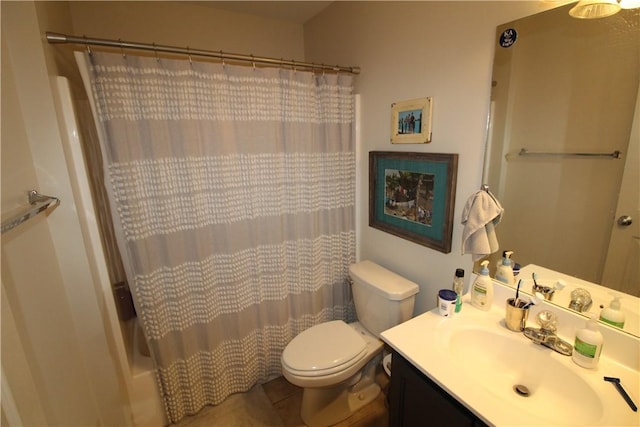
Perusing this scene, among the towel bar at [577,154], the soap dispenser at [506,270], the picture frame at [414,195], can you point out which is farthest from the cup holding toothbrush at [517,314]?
the towel bar at [577,154]

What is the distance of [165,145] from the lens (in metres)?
1.36

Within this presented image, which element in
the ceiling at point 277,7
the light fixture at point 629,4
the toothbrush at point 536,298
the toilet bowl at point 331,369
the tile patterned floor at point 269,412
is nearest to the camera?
the light fixture at point 629,4

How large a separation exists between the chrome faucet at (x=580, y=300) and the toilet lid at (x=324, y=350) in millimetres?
919

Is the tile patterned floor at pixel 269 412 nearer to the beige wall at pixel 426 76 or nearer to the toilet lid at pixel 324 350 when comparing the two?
the toilet lid at pixel 324 350

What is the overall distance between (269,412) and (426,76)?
207 cm

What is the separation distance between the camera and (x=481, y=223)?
119 centimetres

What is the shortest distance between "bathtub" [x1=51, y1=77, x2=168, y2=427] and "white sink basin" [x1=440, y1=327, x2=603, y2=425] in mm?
1536

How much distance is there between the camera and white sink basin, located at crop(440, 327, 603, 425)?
0.85 meters

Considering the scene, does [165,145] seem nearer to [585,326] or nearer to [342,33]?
[342,33]

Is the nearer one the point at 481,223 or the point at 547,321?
the point at 547,321

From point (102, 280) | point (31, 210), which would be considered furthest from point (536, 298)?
point (102, 280)

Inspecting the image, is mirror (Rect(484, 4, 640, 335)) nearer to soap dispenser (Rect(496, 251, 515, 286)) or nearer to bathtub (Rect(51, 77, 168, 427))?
soap dispenser (Rect(496, 251, 515, 286))

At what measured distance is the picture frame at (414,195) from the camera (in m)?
1.42

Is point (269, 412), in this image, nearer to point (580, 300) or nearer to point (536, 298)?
point (536, 298)
